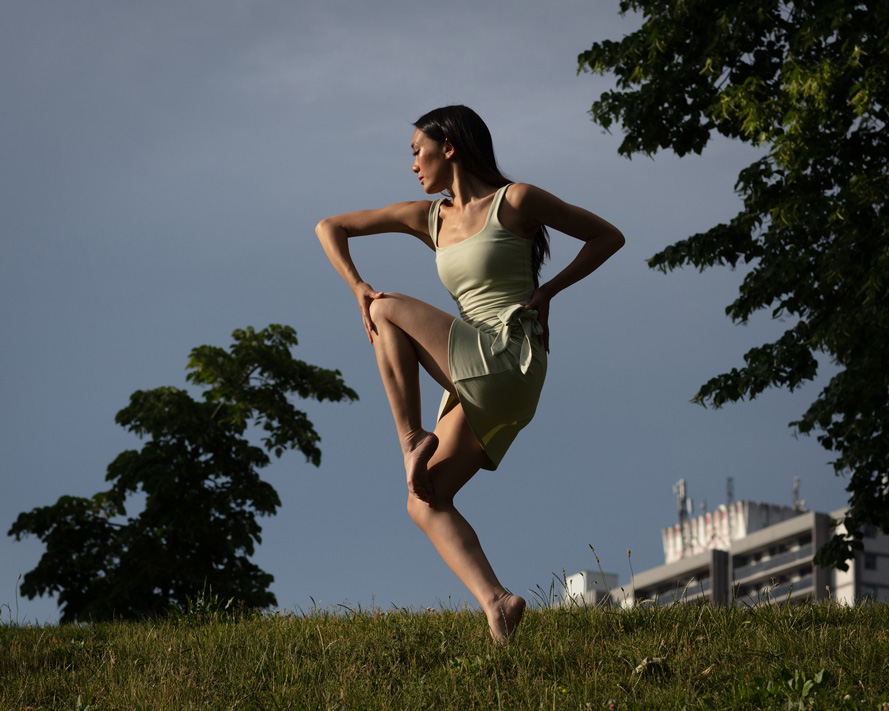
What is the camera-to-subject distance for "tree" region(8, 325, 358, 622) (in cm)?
1585

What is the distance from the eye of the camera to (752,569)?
231 feet

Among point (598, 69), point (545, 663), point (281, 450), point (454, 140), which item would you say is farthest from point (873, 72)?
point (281, 450)

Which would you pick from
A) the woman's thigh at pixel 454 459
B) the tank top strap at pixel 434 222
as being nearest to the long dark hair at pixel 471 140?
the tank top strap at pixel 434 222

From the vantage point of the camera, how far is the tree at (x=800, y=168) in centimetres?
1024

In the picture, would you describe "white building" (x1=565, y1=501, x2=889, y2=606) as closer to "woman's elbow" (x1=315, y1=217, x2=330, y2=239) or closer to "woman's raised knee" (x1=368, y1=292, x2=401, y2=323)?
"woman's elbow" (x1=315, y1=217, x2=330, y2=239)

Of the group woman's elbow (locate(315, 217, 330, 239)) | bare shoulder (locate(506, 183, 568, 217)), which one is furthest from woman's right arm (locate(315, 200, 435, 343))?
bare shoulder (locate(506, 183, 568, 217))

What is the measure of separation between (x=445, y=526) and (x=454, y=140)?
201cm

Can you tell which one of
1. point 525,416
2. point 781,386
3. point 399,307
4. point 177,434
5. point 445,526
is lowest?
point 445,526

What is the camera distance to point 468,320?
4750 mm

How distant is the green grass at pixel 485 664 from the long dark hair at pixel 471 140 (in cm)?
186

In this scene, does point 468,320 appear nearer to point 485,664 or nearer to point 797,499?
point 485,664

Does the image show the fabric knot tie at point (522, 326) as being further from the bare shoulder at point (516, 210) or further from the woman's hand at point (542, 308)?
the bare shoulder at point (516, 210)

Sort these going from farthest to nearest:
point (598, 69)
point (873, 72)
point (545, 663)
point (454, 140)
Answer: point (598, 69) → point (873, 72) → point (454, 140) → point (545, 663)

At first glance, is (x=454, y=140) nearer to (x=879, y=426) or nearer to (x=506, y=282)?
(x=506, y=282)
